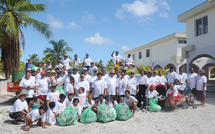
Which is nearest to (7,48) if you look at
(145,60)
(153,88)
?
(153,88)

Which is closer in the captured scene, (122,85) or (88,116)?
(88,116)

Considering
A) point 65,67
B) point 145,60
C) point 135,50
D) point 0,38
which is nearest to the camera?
point 65,67

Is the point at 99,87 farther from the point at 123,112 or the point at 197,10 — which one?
the point at 197,10

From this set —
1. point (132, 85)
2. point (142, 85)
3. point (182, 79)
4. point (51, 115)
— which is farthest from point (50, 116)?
point (182, 79)

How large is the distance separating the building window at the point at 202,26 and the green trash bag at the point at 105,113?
430 inches

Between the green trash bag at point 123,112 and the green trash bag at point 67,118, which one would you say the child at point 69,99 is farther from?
the green trash bag at point 123,112

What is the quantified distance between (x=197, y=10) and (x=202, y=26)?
1288mm

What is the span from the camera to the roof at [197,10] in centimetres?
1210

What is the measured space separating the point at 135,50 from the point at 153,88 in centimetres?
2000

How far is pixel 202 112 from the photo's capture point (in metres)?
7.16

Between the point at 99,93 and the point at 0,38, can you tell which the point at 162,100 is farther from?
the point at 0,38

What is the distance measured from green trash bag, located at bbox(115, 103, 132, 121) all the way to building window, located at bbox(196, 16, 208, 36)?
10.4 metres

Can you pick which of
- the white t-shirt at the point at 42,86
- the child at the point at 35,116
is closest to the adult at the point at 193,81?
the white t-shirt at the point at 42,86

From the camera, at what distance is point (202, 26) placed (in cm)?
1337
